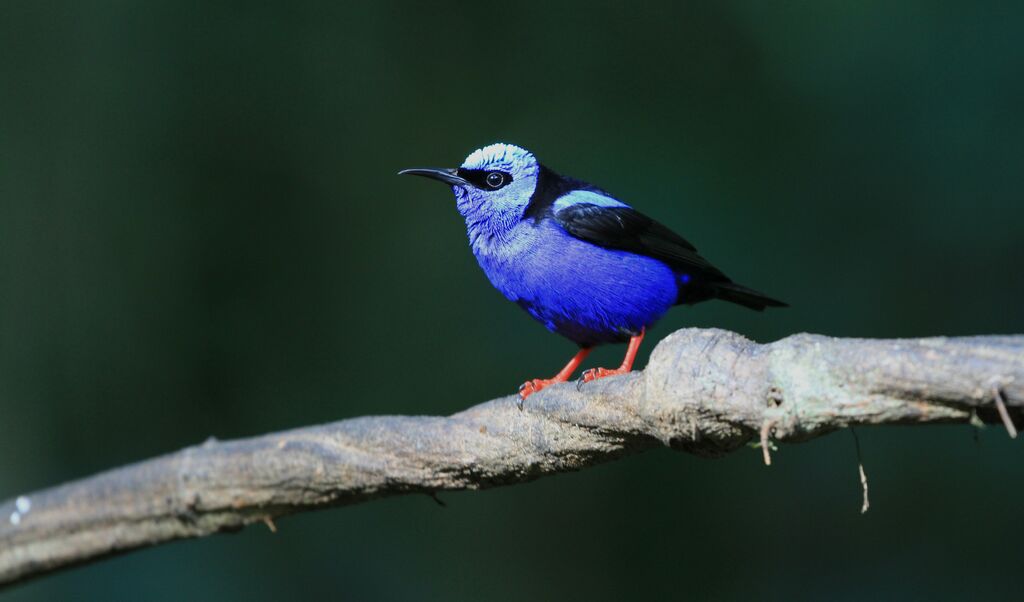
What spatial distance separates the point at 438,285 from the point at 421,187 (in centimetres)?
75

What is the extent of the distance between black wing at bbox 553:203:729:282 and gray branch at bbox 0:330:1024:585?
1.31 metres

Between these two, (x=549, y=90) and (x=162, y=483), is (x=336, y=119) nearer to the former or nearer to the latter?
(x=549, y=90)

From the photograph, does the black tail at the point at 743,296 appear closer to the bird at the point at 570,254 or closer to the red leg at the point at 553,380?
the bird at the point at 570,254

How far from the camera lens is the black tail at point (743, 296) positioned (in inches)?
186

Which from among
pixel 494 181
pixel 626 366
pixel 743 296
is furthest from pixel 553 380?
pixel 743 296

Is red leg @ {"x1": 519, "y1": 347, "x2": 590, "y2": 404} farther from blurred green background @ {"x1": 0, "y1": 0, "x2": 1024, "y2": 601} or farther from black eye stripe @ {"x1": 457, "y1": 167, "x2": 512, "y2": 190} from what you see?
blurred green background @ {"x1": 0, "y1": 0, "x2": 1024, "y2": 601}

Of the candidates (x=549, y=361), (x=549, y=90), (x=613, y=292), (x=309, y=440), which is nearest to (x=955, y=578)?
(x=549, y=361)

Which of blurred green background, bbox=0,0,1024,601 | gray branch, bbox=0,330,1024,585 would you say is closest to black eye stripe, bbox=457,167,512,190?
gray branch, bbox=0,330,1024,585

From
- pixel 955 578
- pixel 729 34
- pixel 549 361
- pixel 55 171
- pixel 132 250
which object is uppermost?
pixel 729 34

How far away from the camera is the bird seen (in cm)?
430

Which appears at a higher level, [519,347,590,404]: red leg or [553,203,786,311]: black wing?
[553,203,786,311]: black wing

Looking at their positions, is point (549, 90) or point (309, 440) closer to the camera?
point (309, 440)

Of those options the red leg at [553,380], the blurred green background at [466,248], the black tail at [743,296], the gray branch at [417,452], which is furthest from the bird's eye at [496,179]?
the blurred green background at [466,248]

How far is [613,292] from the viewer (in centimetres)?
433
